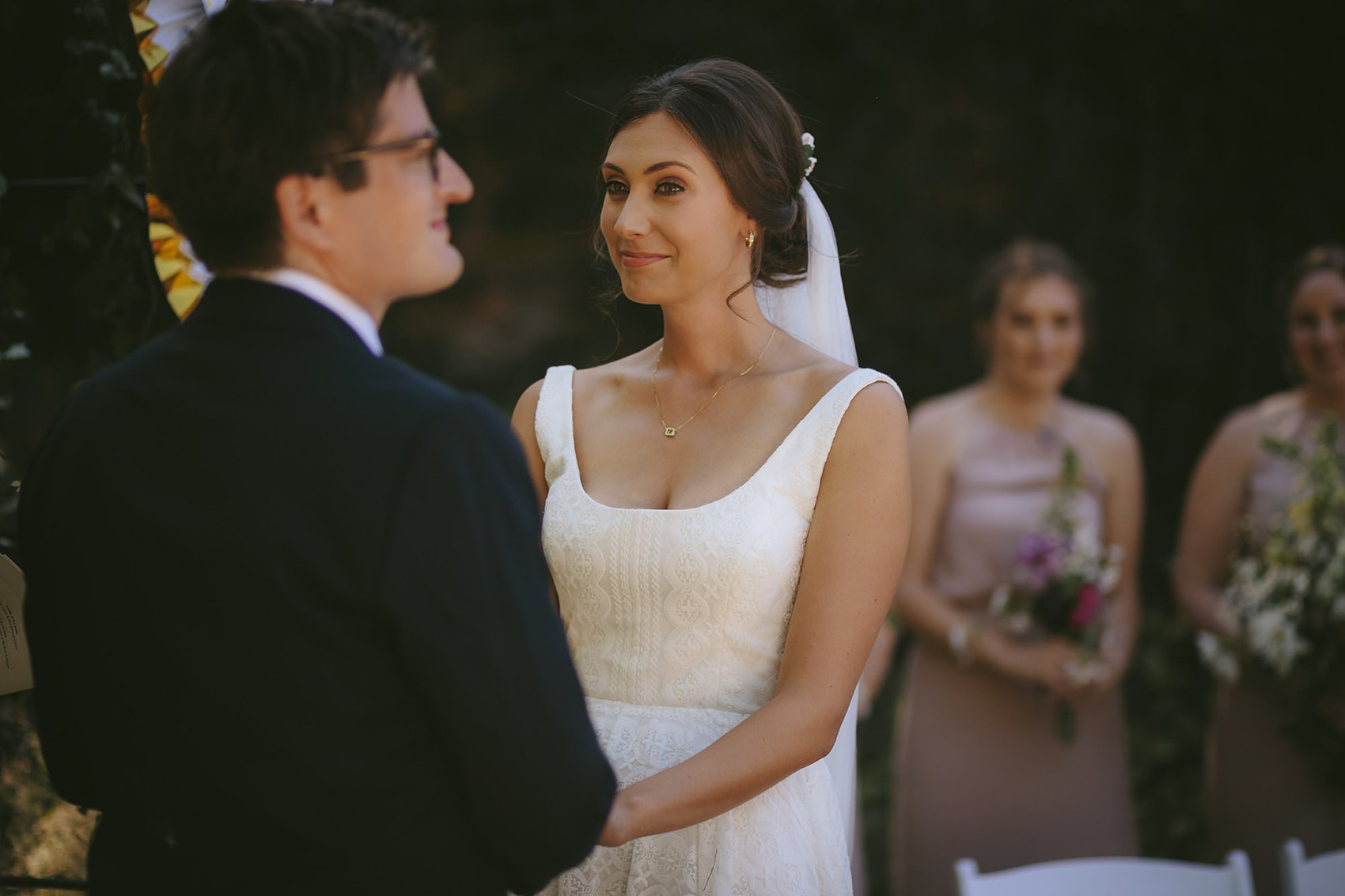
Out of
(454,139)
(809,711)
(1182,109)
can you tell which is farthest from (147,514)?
(1182,109)

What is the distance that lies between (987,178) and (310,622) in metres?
6.16

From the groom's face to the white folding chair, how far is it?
208 cm

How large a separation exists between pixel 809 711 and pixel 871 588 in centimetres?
22

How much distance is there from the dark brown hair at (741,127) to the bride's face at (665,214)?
2cm

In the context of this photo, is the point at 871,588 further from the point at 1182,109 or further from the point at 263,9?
the point at 1182,109

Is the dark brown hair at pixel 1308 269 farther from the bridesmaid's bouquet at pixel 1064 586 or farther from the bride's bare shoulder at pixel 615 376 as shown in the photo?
the bride's bare shoulder at pixel 615 376

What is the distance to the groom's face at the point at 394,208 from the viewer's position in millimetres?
1290

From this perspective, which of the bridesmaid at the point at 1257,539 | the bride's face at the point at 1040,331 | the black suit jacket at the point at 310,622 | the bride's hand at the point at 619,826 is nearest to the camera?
the black suit jacket at the point at 310,622

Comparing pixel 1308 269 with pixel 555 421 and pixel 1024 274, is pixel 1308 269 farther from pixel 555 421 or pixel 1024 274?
pixel 555 421

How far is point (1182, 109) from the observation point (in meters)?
6.48

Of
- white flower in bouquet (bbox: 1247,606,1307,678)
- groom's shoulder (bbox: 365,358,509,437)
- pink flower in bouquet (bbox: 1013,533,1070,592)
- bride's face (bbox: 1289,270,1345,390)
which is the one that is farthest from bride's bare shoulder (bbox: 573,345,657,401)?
bride's face (bbox: 1289,270,1345,390)

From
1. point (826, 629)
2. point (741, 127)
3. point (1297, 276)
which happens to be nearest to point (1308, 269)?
point (1297, 276)

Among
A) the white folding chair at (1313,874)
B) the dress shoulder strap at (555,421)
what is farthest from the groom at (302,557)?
the white folding chair at (1313,874)

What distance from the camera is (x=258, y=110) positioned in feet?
4.05
